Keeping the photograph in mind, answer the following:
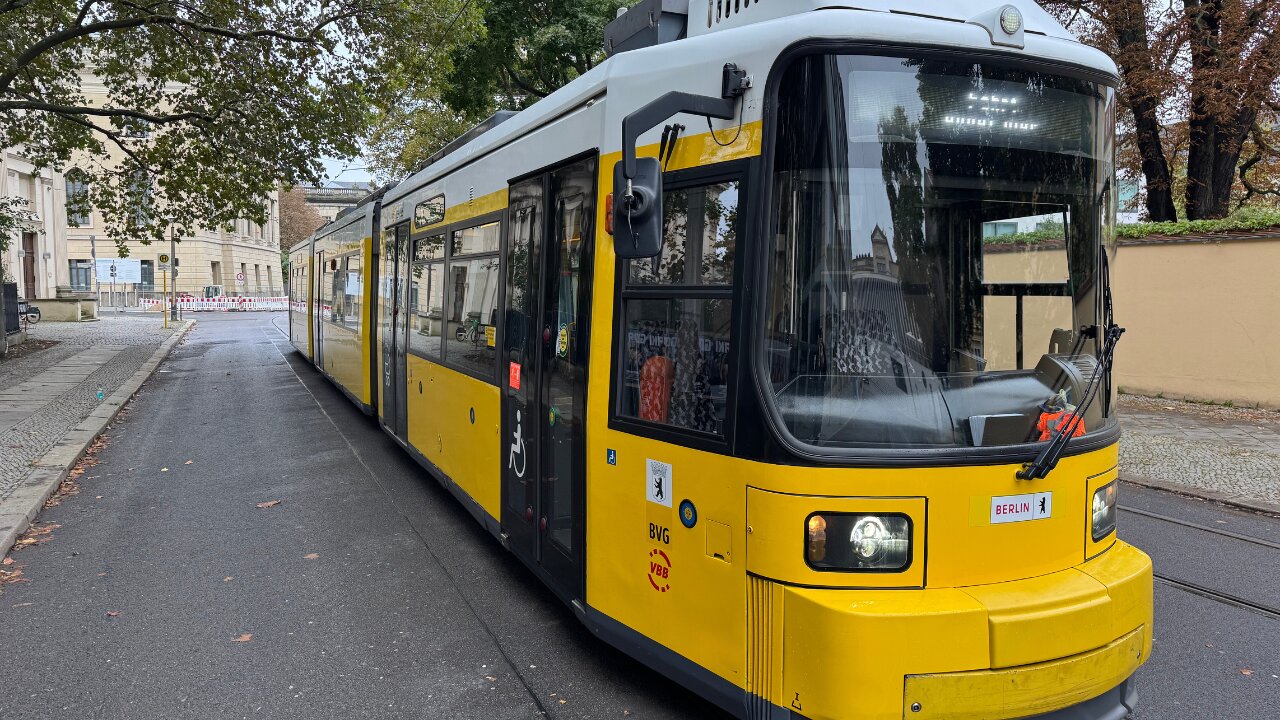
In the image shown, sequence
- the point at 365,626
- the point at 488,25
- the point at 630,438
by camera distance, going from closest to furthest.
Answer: the point at 630,438
the point at 365,626
the point at 488,25

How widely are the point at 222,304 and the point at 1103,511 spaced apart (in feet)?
205

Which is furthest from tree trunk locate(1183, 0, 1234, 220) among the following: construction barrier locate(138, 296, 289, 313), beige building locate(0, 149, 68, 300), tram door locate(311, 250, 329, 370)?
construction barrier locate(138, 296, 289, 313)

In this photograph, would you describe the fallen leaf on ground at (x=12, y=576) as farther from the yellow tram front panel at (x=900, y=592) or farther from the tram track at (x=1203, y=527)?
the tram track at (x=1203, y=527)

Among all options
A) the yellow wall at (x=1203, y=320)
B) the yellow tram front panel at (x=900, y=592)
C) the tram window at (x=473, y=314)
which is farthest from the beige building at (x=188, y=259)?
the yellow tram front panel at (x=900, y=592)

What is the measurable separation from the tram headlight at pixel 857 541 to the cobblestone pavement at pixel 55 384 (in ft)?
24.5

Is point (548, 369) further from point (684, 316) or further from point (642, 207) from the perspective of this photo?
point (642, 207)

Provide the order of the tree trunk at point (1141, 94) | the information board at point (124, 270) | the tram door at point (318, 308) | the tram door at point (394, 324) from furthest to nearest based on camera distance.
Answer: the information board at point (124, 270) → the tram door at point (318, 308) → the tree trunk at point (1141, 94) → the tram door at point (394, 324)

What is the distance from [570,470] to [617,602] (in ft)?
2.41

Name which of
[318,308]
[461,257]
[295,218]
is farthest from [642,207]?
[295,218]

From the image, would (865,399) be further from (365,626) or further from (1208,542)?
(1208,542)

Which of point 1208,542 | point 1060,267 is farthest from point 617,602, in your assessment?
point 1208,542

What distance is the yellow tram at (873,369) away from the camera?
9.95 feet

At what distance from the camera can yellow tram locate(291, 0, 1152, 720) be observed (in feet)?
9.95

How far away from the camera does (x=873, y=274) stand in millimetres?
3105
